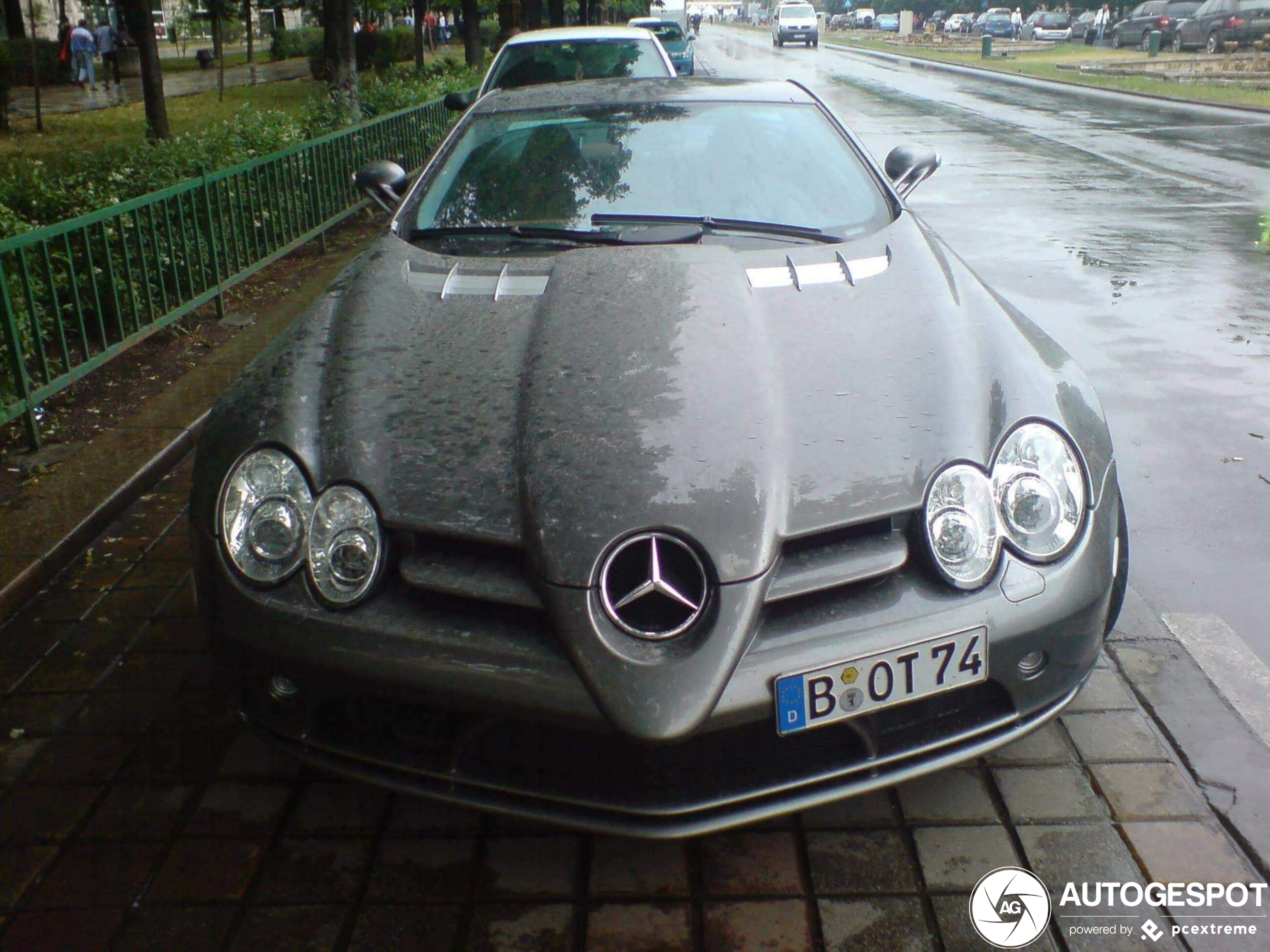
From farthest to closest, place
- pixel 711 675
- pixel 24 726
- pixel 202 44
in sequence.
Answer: pixel 202 44 < pixel 24 726 < pixel 711 675

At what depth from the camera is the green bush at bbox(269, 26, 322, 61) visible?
145 ft

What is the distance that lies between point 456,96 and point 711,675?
8.93 m

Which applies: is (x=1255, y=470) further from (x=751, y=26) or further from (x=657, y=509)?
(x=751, y=26)

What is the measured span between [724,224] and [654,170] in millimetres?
398

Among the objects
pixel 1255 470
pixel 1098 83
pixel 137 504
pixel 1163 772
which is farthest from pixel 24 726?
pixel 1098 83

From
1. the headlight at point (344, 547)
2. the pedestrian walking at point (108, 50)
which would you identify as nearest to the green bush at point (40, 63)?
the pedestrian walking at point (108, 50)

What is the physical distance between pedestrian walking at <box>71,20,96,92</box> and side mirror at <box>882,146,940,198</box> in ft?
94.3

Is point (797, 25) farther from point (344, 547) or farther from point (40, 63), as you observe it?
point (344, 547)

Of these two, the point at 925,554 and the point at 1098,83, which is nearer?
the point at 925,554

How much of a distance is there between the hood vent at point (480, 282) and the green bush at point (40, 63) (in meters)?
29.2

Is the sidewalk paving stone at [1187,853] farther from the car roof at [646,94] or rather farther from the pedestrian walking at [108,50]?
the pedestrian walking at [108,50]

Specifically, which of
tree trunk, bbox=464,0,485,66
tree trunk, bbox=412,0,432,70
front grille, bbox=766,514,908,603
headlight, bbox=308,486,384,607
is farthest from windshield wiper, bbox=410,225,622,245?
tree trunk, bbox=412,0,432,70

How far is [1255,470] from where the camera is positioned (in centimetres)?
487

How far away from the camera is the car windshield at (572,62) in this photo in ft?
37.3
